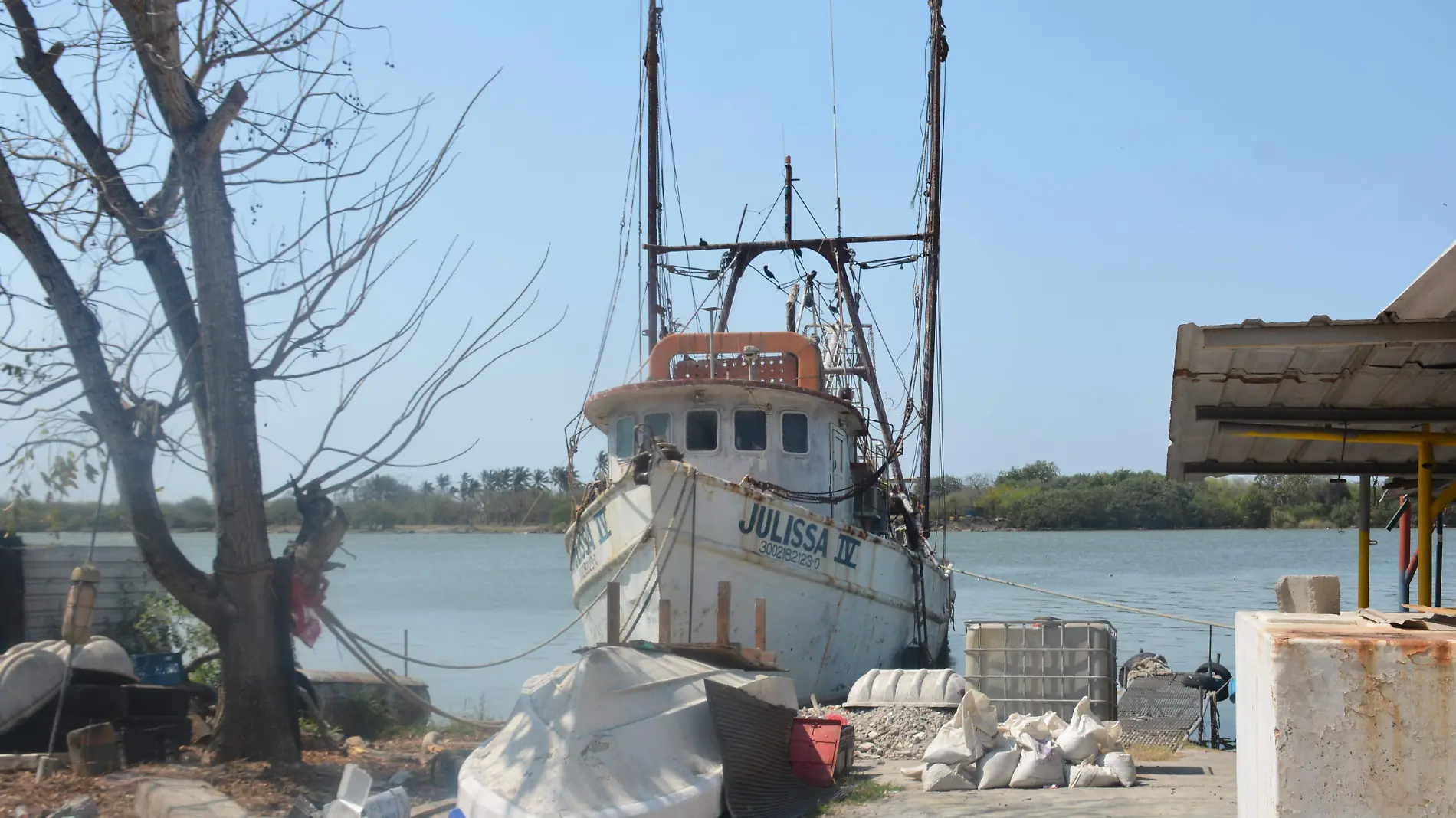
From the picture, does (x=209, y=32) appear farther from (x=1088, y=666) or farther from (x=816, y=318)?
(x=816, y=318)

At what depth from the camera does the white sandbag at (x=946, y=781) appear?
7980 mm

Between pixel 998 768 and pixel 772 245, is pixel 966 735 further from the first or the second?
pixel 772 245

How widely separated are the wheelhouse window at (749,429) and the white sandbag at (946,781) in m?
7.75

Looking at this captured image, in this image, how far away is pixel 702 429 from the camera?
15555 mm

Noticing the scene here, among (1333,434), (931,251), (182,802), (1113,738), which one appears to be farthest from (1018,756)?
(931,251)


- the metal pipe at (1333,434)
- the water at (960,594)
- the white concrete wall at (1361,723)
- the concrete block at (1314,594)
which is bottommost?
the water at (960,594)

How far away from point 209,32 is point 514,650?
68.1 feet

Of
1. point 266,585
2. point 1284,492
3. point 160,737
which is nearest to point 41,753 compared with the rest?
point 160,737

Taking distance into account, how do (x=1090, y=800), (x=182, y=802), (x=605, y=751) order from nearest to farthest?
(x=182, y=802) < (x=605, y=751) < (x=1090, y=800)

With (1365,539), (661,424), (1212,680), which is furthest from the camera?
(661,424)

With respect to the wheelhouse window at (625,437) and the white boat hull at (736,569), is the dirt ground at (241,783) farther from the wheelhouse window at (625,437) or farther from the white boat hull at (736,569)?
the wheelhouse window at (625,437)

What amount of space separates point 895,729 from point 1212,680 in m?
6.52

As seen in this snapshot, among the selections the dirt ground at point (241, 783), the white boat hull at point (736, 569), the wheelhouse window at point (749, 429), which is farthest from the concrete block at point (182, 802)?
the wheelhouse window at point (749, 429)

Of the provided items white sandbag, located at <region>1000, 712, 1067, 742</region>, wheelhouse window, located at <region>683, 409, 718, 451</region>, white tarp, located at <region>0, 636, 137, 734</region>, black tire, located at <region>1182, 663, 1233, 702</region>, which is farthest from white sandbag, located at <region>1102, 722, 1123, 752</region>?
wheelhouse window, located at <region>683, 409, 718, 451</region>
